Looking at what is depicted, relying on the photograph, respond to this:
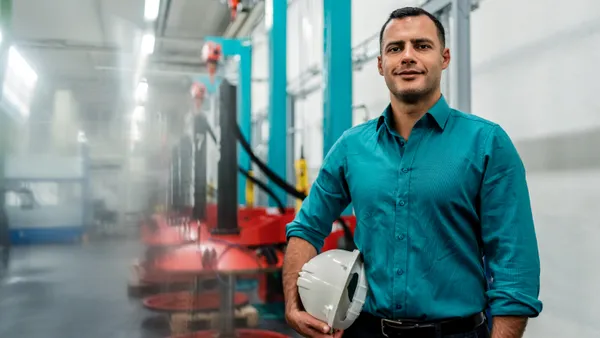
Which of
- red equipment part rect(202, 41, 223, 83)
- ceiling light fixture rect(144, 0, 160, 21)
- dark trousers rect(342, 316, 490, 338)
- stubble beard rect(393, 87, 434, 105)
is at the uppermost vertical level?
ceiling light fixture rect(144, 0, 160, 21)

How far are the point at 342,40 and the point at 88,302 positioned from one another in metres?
2.61

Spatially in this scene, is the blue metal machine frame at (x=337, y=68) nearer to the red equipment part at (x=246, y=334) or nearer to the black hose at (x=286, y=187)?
the black hose at (x=286, y=187)

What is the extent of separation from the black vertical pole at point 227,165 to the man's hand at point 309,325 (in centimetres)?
165

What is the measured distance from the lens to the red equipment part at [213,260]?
8.00 feet

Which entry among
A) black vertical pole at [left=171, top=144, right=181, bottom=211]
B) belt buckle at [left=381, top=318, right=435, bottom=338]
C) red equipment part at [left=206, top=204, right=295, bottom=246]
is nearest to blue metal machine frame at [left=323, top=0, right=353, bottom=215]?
red equipment part at [left=206, top=204, right=295, bottom=246]

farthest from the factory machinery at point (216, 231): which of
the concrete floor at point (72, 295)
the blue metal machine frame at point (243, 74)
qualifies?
the blue metal machine frame at point (243, 74)

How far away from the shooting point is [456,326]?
0.98 meters

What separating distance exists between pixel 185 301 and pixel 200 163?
1230 millimetres

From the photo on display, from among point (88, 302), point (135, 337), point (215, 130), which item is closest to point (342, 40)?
point (215, 130)

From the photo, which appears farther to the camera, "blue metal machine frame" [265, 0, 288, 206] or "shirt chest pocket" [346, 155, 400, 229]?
"blue metal machine frame" [265, 0, 288, 206]

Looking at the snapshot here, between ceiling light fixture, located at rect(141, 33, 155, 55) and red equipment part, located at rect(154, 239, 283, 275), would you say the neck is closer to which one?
red equipment part, located at rect(154, 239, 283, 275)

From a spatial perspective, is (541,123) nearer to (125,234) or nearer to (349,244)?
(349,244)

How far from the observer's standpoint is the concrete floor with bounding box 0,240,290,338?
107 inches

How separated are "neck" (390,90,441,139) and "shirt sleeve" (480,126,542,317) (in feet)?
0.54
